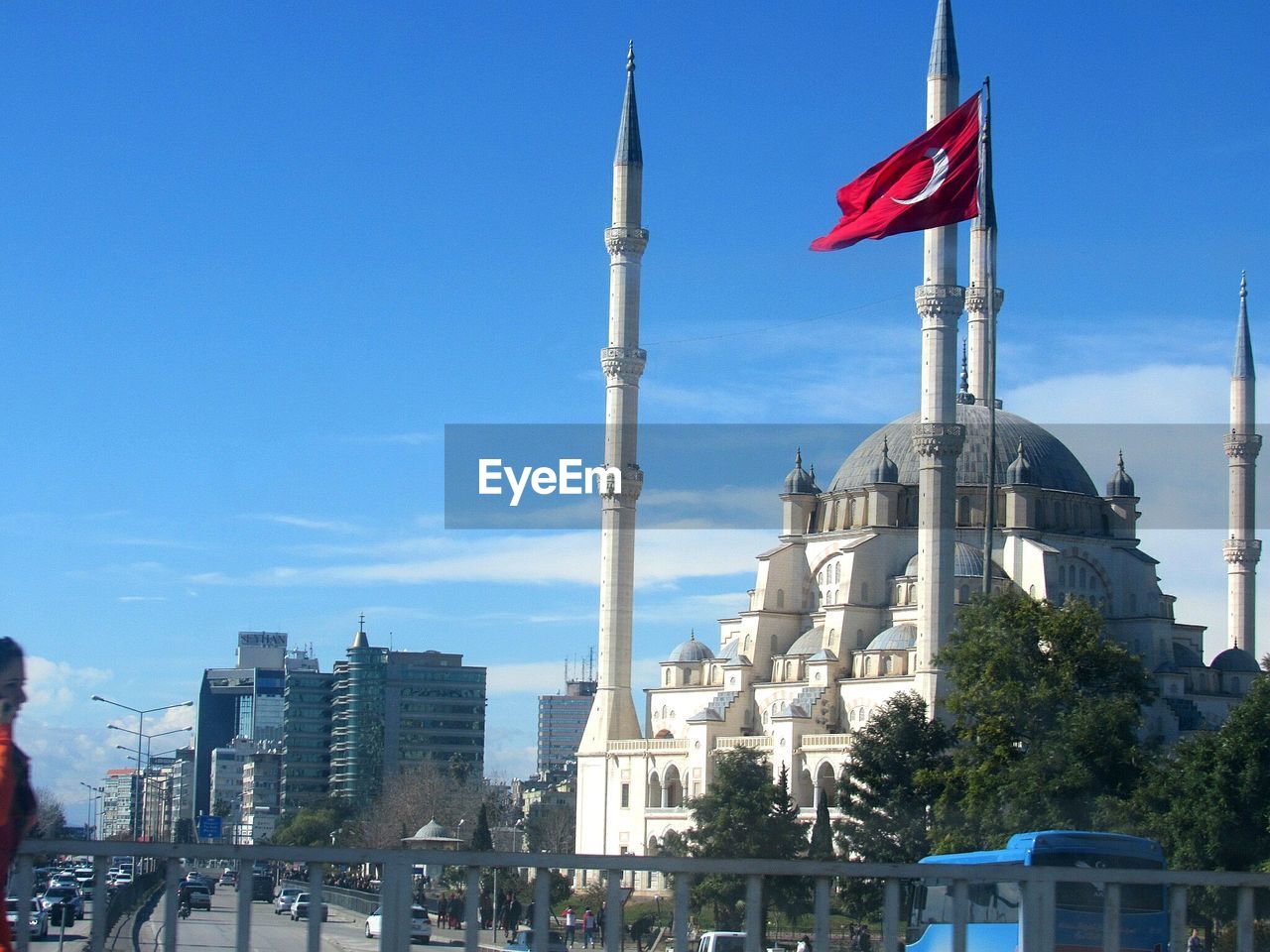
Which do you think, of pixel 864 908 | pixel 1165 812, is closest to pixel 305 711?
pixel 1165 812

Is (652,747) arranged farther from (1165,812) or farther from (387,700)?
(387,700)

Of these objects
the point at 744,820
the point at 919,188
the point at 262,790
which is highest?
the point at 919,188

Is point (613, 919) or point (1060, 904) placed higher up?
point (613, 919)

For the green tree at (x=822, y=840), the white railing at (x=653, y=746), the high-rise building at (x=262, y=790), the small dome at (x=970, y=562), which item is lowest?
the high-rise building at (x=262, y=790)

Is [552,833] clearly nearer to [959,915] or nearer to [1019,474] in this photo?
[1019,474]

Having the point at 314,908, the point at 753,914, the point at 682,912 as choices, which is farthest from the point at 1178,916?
the point at 314,908

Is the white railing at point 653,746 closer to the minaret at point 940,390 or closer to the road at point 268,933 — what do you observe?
the minaret at point 940,390

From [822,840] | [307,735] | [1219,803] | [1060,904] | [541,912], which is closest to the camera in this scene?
[541,912]

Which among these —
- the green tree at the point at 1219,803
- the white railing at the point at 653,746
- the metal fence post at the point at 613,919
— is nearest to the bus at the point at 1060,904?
the metal fence post at the point at 613,919
